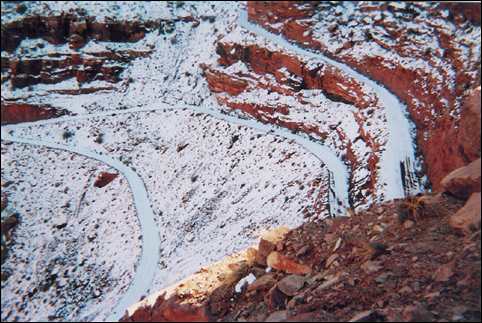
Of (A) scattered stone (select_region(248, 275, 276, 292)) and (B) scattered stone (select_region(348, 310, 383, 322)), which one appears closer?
(B) scattered stone (select_region(348, 310, 383, 322))

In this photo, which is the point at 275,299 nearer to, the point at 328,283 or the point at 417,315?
the point at 328,283

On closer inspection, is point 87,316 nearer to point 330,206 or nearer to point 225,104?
point 330,206

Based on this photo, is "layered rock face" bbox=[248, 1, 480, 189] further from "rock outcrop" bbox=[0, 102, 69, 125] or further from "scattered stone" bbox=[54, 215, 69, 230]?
"rock outcrop" bbox=[0, 102, 69, 125]

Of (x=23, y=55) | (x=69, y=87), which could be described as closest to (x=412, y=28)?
(x=69, y=87)

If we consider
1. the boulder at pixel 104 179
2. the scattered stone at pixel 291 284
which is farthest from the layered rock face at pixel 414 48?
the boulder at pixel 104 179

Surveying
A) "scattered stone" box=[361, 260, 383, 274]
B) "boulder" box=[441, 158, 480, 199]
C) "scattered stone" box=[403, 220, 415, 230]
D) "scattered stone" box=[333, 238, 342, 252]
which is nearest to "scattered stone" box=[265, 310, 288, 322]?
"scattered stone" box=[361, 260, 383, 274]

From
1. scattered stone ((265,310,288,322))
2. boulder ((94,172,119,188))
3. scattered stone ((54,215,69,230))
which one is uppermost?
scattered stone ((265,310,288,322))
